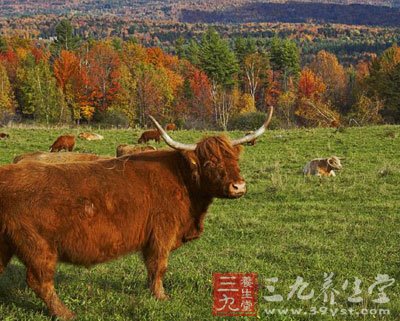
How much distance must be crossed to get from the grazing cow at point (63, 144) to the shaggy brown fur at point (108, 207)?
17012 millimetres

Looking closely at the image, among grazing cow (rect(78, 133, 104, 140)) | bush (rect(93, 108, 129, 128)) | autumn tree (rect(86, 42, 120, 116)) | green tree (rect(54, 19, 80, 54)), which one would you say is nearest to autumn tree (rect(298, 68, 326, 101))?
autumn tree (rect(86, 42, 120, 116))

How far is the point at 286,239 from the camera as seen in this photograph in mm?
9469

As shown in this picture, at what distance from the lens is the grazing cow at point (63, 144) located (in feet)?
73.6

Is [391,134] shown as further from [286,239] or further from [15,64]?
[15,64]

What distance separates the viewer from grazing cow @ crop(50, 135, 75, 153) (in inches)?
883

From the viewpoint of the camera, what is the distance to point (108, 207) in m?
5.52

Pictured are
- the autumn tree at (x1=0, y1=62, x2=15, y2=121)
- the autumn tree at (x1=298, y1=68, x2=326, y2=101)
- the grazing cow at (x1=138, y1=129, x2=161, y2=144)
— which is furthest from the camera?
the autumn tree at (x1=298, y1=68, x2=326, y2=101)

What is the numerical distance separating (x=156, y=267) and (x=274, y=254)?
9.29 ft

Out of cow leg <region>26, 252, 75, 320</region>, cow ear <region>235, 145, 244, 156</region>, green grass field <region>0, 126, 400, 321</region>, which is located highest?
cow ear <region>235, 145, 244, 156</region>

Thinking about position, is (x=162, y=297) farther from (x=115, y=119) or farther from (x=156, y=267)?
(x=115, y=119)

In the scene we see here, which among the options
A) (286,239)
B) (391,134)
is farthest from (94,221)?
(391,134)

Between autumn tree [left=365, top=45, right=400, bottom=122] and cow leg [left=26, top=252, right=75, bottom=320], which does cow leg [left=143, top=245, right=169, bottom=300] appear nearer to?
cow leg [left=26, top=252, right=75, bottom=320]

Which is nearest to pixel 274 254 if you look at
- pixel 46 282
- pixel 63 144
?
pixel 46 282

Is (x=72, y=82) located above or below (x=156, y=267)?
below
